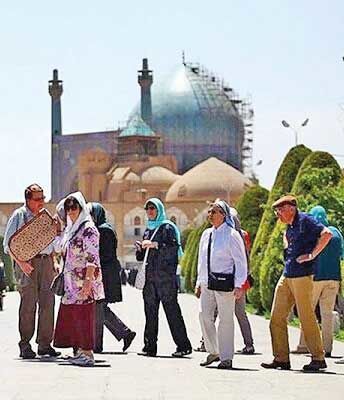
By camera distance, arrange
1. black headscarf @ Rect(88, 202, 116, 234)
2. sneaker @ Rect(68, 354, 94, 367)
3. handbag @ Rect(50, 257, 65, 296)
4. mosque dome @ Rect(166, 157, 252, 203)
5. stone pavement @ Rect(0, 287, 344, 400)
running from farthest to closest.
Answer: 1. mosque dome @ Rect(166, 157, 252, 203)
2. black headscarf @ Rect(88, 202, 116, 234)
3. handbag @ Rect(50, 257, 65, 296)
4. sneaker @ Rect(68, 354, 94, 367)
5. stone pavement @ Rect(0, 287, 344, 400)

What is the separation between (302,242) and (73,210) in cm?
195

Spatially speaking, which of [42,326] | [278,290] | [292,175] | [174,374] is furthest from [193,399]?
[292,175]

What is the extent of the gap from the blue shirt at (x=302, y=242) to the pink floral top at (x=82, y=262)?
5.26ft

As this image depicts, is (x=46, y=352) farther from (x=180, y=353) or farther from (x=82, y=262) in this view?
(x=180, y=353)

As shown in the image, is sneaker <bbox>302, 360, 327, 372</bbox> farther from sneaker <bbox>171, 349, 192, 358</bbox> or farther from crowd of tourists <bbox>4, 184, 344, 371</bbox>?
sneaker <bbox>171, 349, 192, 358</bbox>

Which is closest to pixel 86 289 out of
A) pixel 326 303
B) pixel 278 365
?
pixel 278 365

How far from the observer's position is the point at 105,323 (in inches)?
484

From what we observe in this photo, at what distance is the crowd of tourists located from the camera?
10.6 m

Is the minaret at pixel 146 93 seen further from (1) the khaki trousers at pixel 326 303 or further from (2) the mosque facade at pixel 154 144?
(1) the khaki trousers at pixel 326 303

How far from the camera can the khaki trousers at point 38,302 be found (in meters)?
11.3

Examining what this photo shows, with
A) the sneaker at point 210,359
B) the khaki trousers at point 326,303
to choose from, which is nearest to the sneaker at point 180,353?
the sneaker at point 210,359

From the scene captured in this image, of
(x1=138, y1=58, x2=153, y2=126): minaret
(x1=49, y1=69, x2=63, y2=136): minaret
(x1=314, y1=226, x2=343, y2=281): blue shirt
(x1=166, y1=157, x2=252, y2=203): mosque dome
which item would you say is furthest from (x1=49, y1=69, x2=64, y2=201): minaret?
(x1=314, y1=226, x2=343, y2=281): blue shirt

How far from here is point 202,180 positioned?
92.9 meters

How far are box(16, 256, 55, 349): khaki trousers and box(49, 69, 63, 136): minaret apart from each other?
93.9 m
